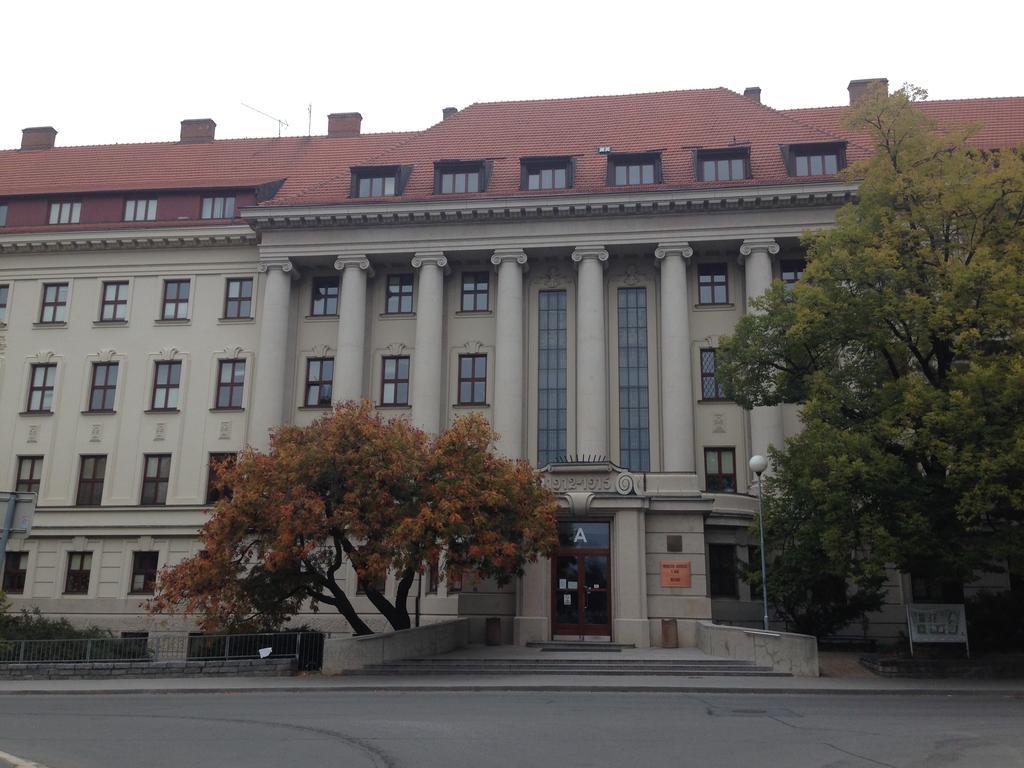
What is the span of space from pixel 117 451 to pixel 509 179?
19.7 meters

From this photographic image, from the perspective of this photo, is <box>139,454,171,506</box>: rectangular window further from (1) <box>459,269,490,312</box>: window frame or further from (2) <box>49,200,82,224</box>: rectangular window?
(1) <box>459,269,490,312</box>: window frame

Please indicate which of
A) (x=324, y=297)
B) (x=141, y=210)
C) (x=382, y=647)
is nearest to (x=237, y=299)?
(x=324, y=297)

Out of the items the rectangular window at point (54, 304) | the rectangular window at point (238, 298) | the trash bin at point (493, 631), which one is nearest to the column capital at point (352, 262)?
the rectangular window at point (238, 298)

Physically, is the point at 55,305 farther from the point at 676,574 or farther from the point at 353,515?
the point at 676,574

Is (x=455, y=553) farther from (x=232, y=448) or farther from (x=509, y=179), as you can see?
(x=509, y=179)

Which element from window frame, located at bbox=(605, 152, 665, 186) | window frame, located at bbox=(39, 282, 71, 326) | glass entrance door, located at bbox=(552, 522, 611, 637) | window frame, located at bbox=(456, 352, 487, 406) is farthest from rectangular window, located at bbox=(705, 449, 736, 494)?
window frame, located at bbox=(39, 282, 71, 326)

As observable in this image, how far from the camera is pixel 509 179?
127 feet

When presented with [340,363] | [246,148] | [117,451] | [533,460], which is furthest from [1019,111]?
[117,451]

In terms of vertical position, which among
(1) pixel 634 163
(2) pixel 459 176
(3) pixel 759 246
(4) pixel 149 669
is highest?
(1) pixel 634 163

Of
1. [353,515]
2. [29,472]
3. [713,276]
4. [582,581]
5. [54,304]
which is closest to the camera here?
[353,515]

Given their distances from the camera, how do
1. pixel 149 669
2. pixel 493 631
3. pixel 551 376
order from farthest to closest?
pixel 551 376
pixel 493 631
pixel 149 669

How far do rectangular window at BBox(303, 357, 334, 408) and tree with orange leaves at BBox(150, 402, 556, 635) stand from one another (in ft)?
43.9

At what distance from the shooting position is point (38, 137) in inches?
1930

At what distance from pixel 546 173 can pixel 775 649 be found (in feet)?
75.5
